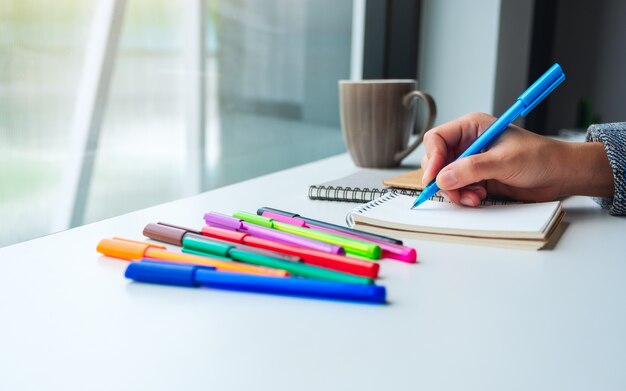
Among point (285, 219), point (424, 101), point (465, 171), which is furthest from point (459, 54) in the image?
point (285, 219)

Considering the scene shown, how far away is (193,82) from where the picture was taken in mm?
997

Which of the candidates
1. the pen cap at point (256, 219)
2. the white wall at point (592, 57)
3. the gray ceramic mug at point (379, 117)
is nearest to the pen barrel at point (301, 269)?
the pen cap at point (256, 219)

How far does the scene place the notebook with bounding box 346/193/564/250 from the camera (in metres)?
0.55

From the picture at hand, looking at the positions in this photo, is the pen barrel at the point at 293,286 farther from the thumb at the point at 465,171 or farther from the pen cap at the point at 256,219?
the thumb at the point at 465,171

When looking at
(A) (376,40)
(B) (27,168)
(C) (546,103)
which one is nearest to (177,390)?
(B) (27,168)

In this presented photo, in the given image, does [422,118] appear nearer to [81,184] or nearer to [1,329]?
[81,184]

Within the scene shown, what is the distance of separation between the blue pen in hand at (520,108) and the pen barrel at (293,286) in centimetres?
26

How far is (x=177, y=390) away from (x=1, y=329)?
139 millimetres

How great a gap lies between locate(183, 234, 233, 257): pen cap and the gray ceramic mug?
557 millimetres

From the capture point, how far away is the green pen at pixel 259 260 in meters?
0.42

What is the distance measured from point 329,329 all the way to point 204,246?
0.52ft

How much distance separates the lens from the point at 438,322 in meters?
0.39

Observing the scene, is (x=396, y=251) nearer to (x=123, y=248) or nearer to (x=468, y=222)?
(x=468, y=222)

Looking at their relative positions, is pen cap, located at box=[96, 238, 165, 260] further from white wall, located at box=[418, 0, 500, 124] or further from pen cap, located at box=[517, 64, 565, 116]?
white wall, located at box=[418, 0, 500, 124]
